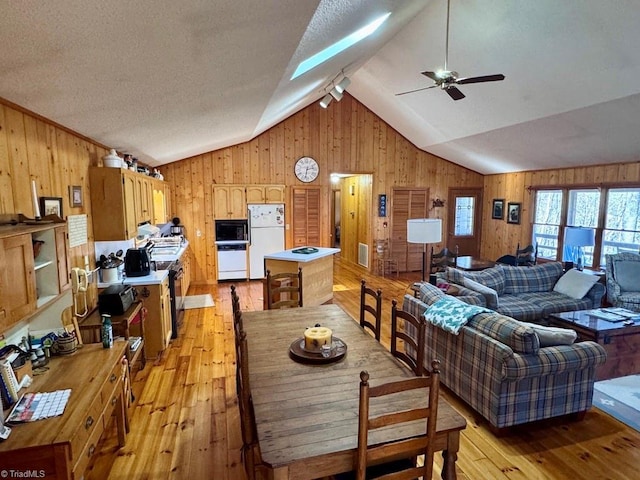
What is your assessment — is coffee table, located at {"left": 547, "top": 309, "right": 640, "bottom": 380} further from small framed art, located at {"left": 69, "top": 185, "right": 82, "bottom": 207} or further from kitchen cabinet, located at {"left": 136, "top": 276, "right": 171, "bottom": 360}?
small framed art, located at {"left": 69, "top": 185, "right": 82, "bottom": 207}

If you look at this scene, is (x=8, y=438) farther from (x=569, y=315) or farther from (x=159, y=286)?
(x=569, y=315)

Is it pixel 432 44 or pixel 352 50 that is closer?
pixel 352 50

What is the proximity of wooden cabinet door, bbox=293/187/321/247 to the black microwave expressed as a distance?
3.88ft

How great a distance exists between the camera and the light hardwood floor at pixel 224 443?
248 centimetres

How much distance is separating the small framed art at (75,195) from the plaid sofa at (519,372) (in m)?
3.67

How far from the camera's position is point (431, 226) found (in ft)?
16.8

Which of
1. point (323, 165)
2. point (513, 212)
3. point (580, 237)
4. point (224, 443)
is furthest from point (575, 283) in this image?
point (323, 165)

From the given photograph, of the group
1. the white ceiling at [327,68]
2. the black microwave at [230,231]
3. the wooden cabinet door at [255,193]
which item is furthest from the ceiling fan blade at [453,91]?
the black microwave at [230,231]

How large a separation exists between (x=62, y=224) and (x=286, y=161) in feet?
19.5

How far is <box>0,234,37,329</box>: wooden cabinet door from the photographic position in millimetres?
1762

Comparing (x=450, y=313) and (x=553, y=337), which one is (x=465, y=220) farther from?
(x=553, y=337)

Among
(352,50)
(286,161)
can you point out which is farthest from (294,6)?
(286,161)

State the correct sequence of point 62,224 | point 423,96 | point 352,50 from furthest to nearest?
point 423,96 → point 352,50 → point 62,224

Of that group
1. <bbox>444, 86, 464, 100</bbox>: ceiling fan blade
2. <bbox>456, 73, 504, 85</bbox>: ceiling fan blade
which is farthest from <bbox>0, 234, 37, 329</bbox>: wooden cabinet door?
<bbox>444, 86, 464, 100</bbox>: ceiling fan blade
